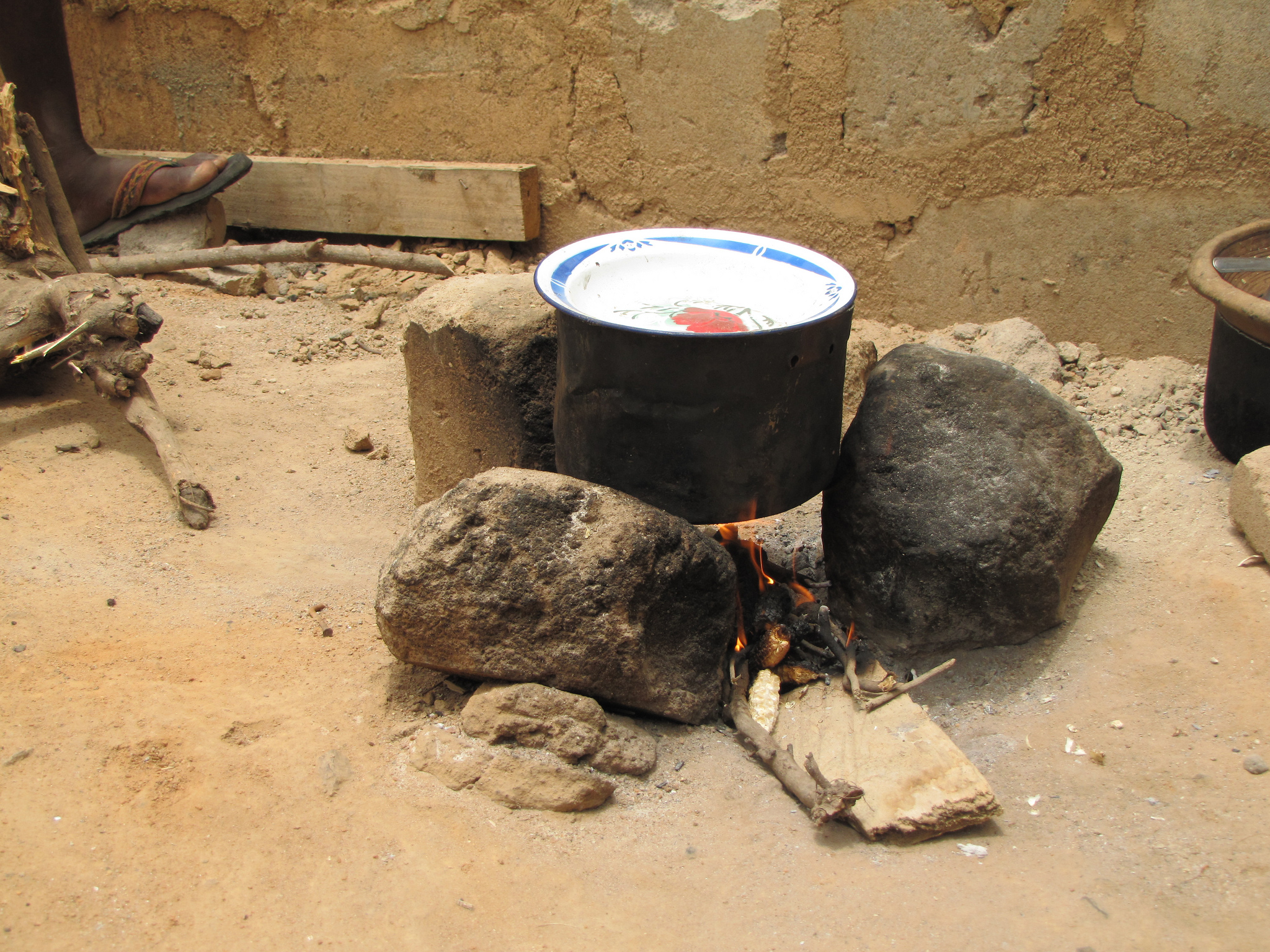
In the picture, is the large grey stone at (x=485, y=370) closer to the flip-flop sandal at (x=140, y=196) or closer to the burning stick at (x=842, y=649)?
the burning stick at (x=842, y=649)

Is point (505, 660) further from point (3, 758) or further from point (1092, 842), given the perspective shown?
point (1092, 842)

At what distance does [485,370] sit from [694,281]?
696 millimetres

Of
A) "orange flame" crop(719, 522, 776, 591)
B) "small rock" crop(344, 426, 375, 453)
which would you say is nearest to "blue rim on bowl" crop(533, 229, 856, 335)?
"orange flame" crop(719, 522, 776, 591)

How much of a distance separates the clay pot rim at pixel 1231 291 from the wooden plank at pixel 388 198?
2835mm

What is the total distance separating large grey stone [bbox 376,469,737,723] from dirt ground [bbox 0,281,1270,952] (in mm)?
240

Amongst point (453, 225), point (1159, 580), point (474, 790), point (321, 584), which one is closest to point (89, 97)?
point (453, 225)

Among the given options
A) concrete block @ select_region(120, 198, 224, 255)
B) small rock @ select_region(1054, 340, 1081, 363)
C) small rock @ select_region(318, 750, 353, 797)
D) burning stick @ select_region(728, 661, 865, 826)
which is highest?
concrete block @ select_region(120, 198, 224, 255)

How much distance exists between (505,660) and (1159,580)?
5.89 ft

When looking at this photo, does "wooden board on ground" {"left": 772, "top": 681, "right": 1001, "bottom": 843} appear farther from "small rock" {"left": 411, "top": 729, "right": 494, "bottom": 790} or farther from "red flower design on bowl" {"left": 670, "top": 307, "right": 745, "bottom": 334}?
"red flower design on bowl" {"left": 670, "top": 307, "right": 745, "bottom": 334}

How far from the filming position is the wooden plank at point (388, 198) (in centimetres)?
472

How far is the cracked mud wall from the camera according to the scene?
3559mm

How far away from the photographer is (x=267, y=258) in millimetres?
4434

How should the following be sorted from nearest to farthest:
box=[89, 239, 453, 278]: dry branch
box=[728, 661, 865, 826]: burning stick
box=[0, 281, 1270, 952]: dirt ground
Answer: box=[0, 281, 1270, 952]: dirt ground
box=[728, 661, 865, 826]: burning stick
box=[89, 239, 453, 278]: dry branch

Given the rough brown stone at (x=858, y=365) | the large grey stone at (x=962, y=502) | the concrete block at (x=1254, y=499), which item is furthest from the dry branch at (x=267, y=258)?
the concrete block at (x=1254, y=499)
